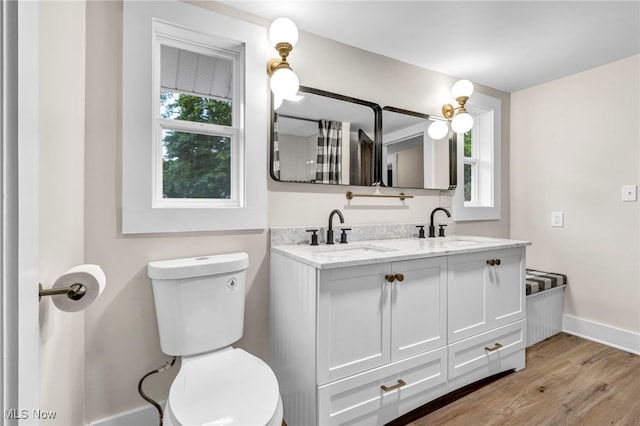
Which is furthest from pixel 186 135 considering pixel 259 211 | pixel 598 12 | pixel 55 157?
pixel 598 12

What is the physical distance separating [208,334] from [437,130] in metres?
2.17

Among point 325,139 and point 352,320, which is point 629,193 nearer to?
point 325,139

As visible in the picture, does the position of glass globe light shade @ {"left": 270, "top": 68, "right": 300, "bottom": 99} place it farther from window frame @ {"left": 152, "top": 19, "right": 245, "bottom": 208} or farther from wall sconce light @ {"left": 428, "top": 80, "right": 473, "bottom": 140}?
wall sconce light @ {"left": 428, "top": 80, "right": 473, "bottom": 140}

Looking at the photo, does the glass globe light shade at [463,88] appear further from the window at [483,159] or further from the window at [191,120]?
the window at [191,120]

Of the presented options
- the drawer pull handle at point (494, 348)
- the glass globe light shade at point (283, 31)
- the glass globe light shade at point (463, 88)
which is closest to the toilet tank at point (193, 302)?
the glass globe light shade at point (283, 31)

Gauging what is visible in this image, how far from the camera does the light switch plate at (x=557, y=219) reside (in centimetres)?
273

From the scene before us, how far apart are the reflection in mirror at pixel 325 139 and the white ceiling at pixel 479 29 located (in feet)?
1.37

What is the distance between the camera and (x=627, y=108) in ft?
7.67

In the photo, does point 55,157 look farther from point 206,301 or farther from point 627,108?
point 627,108

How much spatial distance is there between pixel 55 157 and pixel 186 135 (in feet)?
2.47

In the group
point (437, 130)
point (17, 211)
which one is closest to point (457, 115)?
point (437, 130)

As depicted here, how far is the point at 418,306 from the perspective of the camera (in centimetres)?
164

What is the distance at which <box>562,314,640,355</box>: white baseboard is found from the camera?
7.64ft

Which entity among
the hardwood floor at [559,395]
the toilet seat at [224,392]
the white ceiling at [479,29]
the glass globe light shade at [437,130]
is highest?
the white ceiling at [479,29]
